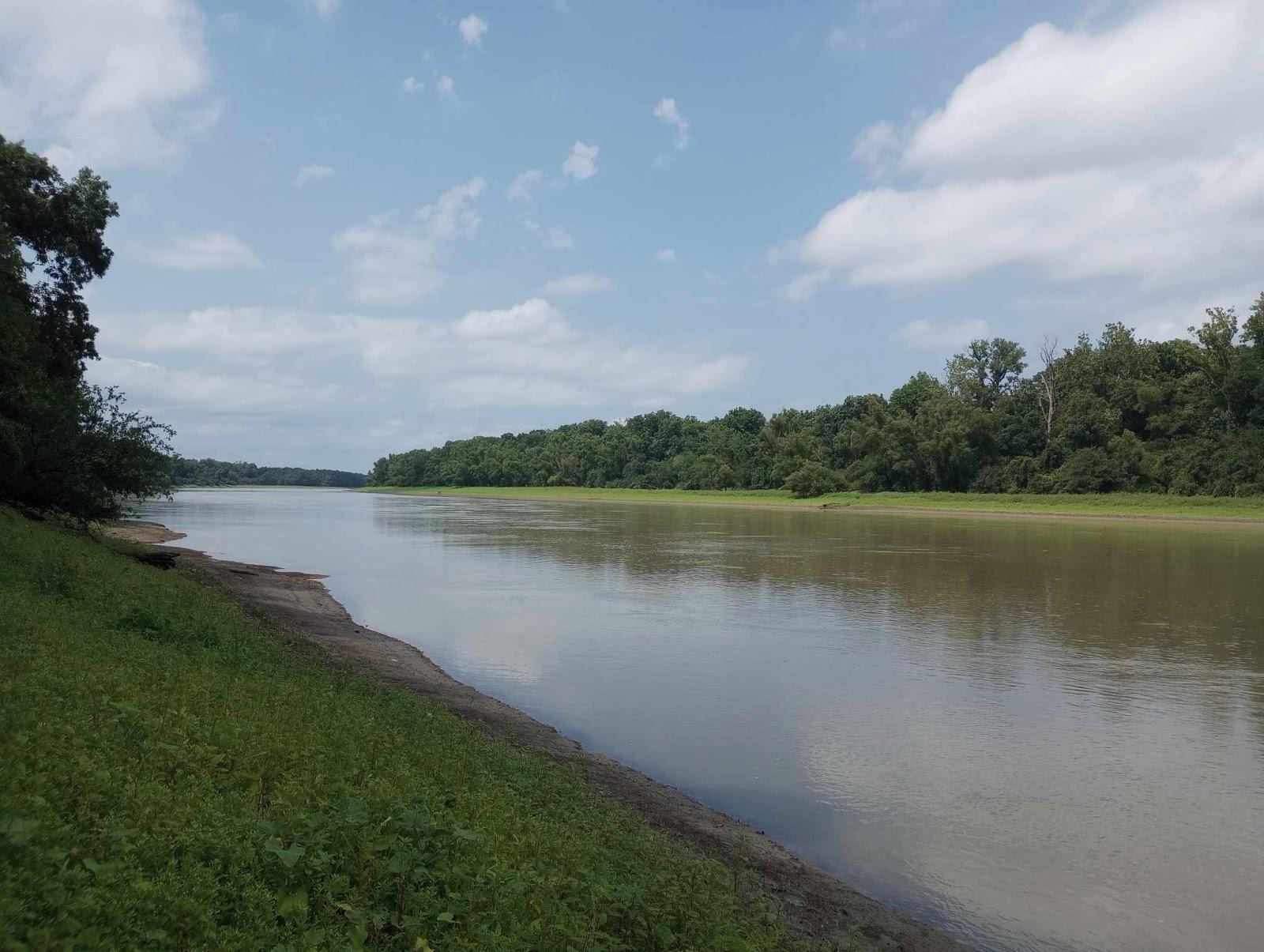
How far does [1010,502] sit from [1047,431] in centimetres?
1818

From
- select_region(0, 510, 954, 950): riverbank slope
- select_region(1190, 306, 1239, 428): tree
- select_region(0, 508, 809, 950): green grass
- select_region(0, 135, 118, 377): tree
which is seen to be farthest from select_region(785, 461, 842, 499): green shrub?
select_region(0, 508, 809, 950): green grass

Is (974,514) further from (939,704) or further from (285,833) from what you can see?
(285,833)

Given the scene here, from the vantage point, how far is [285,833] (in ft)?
18.3

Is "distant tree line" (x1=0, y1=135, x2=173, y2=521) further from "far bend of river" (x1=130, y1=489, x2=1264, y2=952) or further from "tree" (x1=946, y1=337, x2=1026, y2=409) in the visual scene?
"tree" (x1=946, y1=337, x2=1026, y2=409)

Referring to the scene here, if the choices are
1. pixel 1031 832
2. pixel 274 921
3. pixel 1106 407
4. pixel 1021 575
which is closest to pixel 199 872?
pixel 274 921

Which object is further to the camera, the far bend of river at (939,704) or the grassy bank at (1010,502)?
the grassy bank at (1010,502)

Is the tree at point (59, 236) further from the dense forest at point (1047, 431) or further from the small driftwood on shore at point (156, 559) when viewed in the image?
the dense forest at point (1047, 431)

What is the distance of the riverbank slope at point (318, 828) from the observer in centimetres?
456

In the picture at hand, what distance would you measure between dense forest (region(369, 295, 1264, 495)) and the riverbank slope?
265 ft

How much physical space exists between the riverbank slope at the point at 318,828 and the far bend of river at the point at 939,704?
146cm

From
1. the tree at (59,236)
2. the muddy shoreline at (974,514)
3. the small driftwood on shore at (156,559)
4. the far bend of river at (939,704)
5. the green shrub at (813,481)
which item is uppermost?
the tree at (59,236)

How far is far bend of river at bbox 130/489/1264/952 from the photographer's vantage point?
28.6 ft

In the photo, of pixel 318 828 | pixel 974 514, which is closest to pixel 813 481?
pixel 974 514

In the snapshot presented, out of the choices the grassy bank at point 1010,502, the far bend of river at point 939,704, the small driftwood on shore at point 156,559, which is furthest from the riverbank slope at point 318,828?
the grassy bank at point 1010,502
